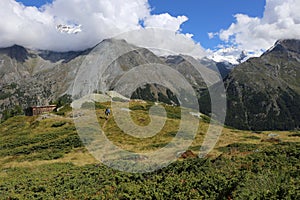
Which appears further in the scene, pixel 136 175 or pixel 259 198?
pixel 136 175

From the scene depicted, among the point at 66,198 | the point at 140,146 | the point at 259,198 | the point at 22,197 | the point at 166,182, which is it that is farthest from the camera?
the point at 140,146

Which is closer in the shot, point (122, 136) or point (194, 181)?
point (194, 181)

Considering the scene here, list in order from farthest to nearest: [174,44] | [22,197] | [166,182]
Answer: [174,44], [22,197], [166,182]

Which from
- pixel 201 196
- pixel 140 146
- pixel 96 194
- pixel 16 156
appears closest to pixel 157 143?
pixel 140 146

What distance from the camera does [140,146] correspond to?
60.3 metres

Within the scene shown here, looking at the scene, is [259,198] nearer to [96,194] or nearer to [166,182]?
[166,182]

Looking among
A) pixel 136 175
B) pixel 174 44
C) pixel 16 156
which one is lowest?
pixel 16 156

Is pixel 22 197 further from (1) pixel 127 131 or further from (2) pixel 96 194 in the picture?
(1) pixel 127 131

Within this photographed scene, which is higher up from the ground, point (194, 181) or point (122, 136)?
point (194, 181)

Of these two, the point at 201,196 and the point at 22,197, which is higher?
the point at 201,196

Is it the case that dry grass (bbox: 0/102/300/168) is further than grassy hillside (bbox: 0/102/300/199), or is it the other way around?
dry grass (bbox: 0/102/300/168)

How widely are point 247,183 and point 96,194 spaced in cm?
1221

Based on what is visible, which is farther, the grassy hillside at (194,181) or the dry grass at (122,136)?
the dry grass at (122,136)

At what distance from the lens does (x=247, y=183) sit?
755 inches
